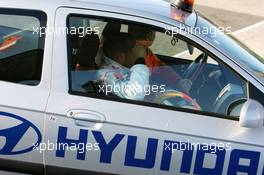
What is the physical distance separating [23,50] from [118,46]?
0.66 m

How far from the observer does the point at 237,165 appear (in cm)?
376

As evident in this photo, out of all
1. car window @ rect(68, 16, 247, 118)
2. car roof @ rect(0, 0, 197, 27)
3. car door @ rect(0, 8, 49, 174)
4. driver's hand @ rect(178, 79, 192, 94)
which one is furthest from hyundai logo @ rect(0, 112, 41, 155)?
driver's hand @ rect(178, 79, 192, 94)

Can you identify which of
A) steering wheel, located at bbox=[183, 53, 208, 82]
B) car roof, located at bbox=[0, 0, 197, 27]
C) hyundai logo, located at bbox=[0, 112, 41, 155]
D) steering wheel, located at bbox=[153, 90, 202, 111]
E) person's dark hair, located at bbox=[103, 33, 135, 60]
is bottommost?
hyundai logo, located at bbox=[0, 112, 41, 155]

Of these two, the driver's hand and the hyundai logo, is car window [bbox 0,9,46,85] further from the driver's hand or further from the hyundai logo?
the driver's hand

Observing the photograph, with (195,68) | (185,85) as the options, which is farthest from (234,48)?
(185,85)

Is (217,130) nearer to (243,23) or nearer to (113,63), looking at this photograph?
(113,63)

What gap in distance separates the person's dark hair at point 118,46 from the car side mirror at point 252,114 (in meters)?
0.92

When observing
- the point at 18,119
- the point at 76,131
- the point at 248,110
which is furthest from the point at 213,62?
the point at 18,119

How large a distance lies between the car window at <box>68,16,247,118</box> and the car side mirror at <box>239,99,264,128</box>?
0.68 ft

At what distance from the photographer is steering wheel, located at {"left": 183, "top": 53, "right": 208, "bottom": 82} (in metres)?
3.99

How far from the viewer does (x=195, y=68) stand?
4.08 m

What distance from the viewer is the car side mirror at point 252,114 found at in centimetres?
359

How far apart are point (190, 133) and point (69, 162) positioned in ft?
2.68

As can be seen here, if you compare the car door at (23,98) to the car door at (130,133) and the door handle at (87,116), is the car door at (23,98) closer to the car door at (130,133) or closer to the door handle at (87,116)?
the car door at (130,133)
